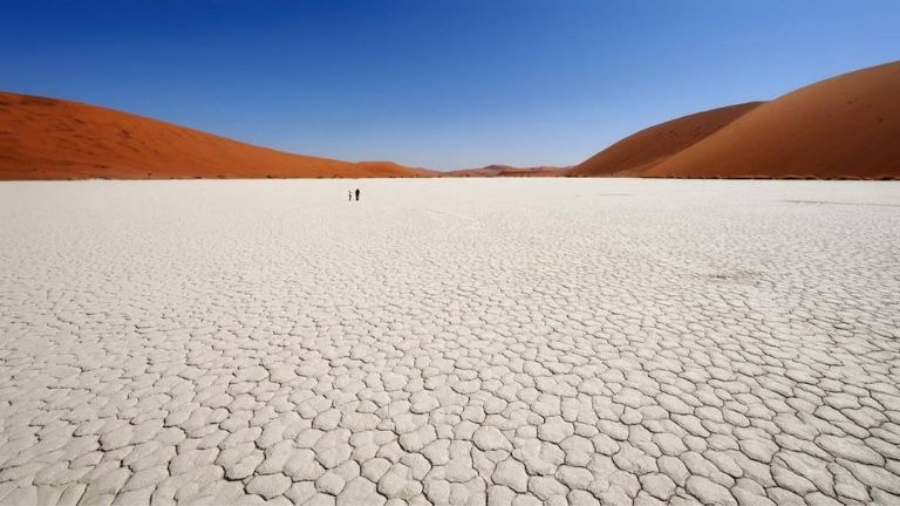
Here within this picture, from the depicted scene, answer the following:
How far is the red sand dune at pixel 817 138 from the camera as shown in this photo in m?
31.0

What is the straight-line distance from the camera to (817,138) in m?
36.1

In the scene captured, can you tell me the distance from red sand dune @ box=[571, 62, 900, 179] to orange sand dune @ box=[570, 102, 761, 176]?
16305 millimetres

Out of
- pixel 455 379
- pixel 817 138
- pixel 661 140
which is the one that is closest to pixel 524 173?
pixel 661 140

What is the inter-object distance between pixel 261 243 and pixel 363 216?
4.96 m

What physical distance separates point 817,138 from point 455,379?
157 ft

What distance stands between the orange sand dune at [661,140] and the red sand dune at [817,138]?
16305 mm

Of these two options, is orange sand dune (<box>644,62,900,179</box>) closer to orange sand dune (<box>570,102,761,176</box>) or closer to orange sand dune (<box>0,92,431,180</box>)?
orange sand dune (<box>570,102,761,176</box>)

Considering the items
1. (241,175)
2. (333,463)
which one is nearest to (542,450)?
(333,463)

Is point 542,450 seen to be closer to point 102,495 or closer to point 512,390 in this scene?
point 512,390

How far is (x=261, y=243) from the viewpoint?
28.5ft

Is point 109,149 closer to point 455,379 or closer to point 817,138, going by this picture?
point 455,379

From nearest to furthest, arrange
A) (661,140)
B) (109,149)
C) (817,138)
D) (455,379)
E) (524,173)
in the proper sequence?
(455,379)
(817,138)
(109,149)
(661,140)
(524,173)

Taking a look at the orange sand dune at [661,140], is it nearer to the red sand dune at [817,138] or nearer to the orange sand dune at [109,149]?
the red sand dune at [817,138]

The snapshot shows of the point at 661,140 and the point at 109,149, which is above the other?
the point at 661,140
